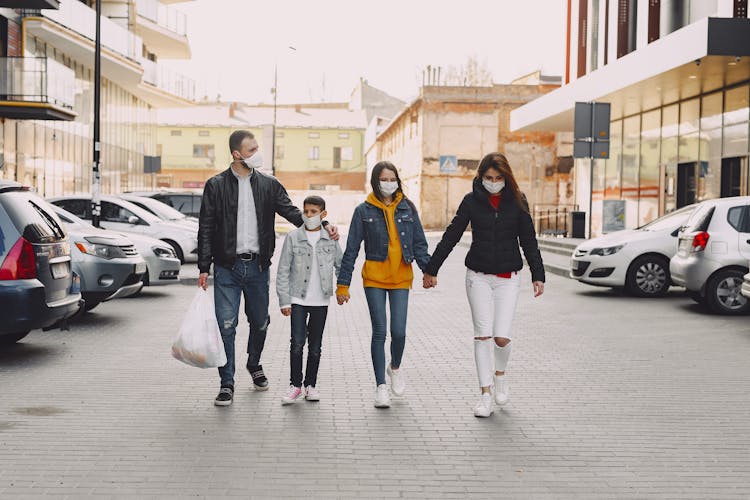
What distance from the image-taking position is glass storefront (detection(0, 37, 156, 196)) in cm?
2817

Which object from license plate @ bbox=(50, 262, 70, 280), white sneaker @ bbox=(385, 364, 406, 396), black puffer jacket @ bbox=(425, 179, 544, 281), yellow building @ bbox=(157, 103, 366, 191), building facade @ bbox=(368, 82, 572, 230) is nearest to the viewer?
black puffer jacket @ bbox=(425, 179, 544, 281)

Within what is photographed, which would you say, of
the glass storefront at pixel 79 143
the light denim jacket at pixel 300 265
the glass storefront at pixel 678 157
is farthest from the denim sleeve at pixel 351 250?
the glass storefront at pixel 79 143

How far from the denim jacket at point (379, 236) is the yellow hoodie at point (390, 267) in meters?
0.03

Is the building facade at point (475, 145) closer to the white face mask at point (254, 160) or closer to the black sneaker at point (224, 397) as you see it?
the white face mask at point (254, 160)

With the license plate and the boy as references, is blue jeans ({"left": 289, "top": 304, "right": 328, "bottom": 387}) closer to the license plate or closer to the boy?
the boy

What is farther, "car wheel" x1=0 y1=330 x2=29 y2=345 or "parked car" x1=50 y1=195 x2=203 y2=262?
"parked car" x1=50 y1=195 x2=203 y2=262

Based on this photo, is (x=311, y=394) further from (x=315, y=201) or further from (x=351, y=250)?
(x=315, y=201)

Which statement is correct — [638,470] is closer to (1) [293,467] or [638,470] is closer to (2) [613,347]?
(1) [293,467]

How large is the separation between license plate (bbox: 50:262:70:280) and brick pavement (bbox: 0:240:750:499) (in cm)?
77

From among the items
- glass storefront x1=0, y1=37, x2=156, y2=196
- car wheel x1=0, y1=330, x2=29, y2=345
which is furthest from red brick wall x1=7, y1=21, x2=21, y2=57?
car wheel x1=0, y1=330, x2=29, y2=345

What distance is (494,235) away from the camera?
21.6 ft

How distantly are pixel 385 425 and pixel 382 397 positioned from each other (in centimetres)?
53

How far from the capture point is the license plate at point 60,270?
8.55 m

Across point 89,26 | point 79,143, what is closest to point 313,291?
point 89,26
